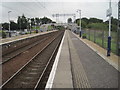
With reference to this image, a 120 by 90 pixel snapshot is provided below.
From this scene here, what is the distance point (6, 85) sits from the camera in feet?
26.1

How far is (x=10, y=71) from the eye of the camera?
35.5 feet

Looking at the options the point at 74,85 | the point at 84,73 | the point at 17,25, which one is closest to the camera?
the point at 74,85

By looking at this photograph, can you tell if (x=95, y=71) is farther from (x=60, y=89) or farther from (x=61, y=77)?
(x=60, y=89)

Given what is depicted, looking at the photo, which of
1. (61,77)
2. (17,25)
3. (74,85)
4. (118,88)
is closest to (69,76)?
(61,77)

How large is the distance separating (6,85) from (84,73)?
149 inches

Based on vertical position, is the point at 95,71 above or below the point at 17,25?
below

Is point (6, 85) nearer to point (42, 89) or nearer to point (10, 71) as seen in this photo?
point (42, 89)

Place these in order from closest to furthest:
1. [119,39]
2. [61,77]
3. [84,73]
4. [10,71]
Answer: [61,77] → [84,73] → [10,71] → [119,39]

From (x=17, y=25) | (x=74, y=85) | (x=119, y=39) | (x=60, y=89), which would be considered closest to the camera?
(x=60, y=89)

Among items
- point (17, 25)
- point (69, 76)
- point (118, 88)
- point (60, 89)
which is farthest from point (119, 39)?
point (17, 25)

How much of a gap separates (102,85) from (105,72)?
2.30 m

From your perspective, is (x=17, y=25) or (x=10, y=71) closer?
(x=10, y=71)

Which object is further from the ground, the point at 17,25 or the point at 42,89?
the point at 17,25

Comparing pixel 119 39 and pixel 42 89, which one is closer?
pixel 42 89
